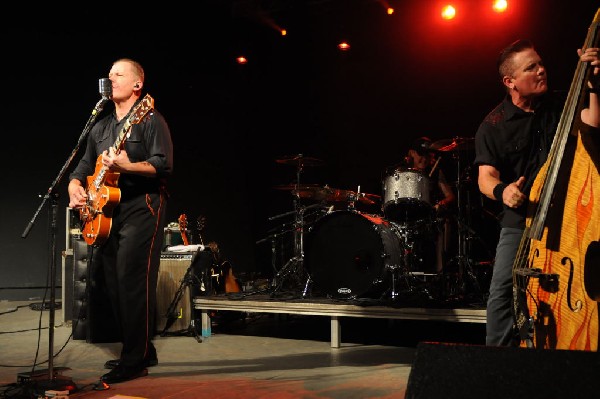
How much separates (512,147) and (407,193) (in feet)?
11.6

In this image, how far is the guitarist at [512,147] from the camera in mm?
2787

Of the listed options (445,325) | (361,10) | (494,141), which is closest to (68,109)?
(361,10)

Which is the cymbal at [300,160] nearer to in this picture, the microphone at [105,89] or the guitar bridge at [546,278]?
the microphone at [105,89]

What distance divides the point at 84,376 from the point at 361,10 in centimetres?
715

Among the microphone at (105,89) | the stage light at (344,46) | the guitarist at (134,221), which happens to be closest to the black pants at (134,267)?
the guitarist at (134,221)

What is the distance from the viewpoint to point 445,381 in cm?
154

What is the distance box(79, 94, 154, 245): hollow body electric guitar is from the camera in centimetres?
378

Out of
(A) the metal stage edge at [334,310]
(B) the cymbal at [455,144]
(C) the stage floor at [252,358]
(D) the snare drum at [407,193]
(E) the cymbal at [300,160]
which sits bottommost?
(C) the stage floor at [252,358]

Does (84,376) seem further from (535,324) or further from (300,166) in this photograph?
(300,166)

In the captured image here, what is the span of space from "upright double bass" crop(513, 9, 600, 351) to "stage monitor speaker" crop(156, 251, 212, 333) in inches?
165

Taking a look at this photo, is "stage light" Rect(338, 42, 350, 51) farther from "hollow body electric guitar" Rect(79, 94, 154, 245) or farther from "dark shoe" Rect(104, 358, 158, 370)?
"dark shoe" Rect(104, 358, 158, 370)

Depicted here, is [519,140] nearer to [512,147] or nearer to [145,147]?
[512,147]

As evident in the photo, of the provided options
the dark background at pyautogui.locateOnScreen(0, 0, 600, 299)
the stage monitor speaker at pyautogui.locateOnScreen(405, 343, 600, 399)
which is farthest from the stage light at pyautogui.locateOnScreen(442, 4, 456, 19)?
the stage monitor speaker at pyautogui.locateOnScreen(405, 343, 600, 399)

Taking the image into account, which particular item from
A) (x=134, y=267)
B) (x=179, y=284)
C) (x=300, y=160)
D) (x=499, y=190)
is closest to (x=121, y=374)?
(x=134, y=267)
